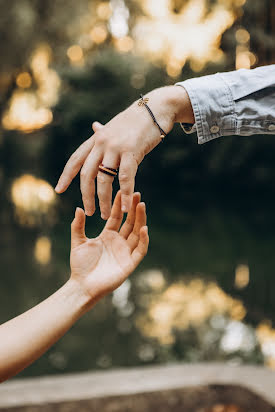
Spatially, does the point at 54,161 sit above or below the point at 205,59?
below

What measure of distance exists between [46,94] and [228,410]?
69.5ft

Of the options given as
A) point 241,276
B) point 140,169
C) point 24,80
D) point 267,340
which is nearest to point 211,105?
point 267,340

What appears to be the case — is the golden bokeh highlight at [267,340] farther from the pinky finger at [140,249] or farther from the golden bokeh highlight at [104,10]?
the golden bokeh highlight at [104,10]

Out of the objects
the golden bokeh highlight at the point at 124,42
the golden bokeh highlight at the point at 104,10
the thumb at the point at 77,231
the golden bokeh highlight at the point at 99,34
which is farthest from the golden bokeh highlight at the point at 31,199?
the thumb at the point at 77,231

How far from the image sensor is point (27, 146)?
2642cm

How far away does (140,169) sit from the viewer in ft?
54.1

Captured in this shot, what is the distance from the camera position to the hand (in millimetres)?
1300

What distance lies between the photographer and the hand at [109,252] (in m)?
1.30

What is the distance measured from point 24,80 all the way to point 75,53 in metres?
2.82

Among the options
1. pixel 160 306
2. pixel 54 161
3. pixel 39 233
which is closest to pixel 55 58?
pixel 54 161

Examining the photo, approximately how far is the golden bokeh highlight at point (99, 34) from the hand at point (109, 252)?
21280mm

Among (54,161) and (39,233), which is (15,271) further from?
(54,161)

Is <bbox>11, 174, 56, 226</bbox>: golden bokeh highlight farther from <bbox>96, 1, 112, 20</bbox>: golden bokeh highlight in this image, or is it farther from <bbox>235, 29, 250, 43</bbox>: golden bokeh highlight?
<bbox>235, 29, 250, 43</bbox>: golden bokeh highlight

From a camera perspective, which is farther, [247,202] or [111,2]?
[111,2]
